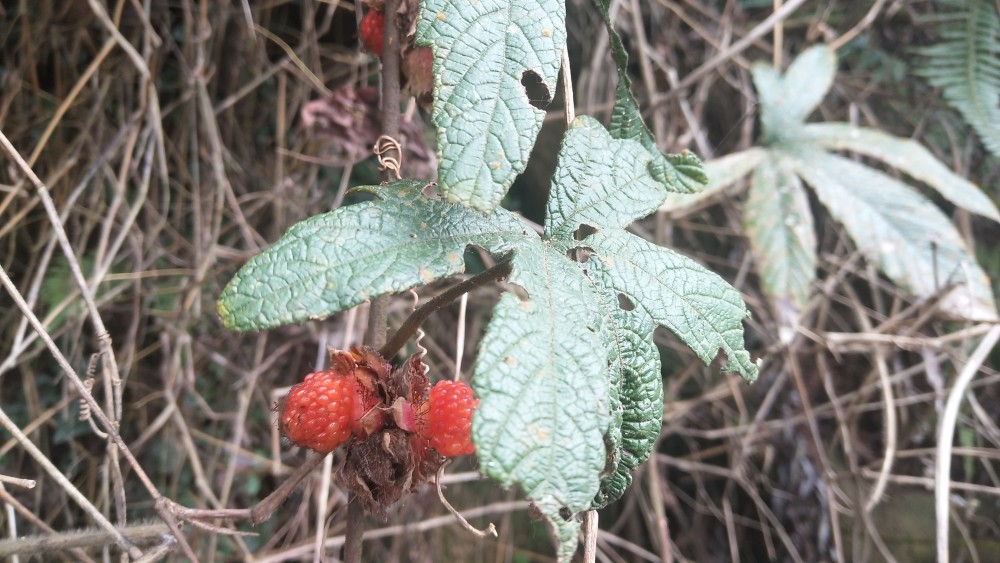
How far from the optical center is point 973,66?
1.45 m

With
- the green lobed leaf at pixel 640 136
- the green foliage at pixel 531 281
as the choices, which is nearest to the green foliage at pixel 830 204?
the green lobed leaf at pixel 640 136

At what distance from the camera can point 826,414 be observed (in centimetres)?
164

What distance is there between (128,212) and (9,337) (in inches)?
12.4

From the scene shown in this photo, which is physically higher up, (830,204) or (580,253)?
(830,204)

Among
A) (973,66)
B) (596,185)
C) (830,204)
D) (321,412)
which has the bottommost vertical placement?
(321,412)

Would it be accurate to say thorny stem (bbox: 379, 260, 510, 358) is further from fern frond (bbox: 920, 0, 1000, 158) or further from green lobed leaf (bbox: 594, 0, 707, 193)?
fern frond (bbox: 920, 0, 1000, 158)

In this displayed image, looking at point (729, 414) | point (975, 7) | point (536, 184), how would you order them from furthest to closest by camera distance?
point (536, 184)
point (729, 414)
point (975, 7)

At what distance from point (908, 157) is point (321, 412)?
135 cm

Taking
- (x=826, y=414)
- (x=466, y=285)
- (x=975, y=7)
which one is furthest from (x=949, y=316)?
(x=466, y=285)

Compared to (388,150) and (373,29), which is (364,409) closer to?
(388,150)

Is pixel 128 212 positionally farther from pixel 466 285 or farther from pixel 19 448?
pixel 466 285

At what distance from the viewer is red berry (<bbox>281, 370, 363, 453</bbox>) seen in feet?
1.70

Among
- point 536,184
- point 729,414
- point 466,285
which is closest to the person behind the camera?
point 466,285

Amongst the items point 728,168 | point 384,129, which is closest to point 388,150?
point 384,129
